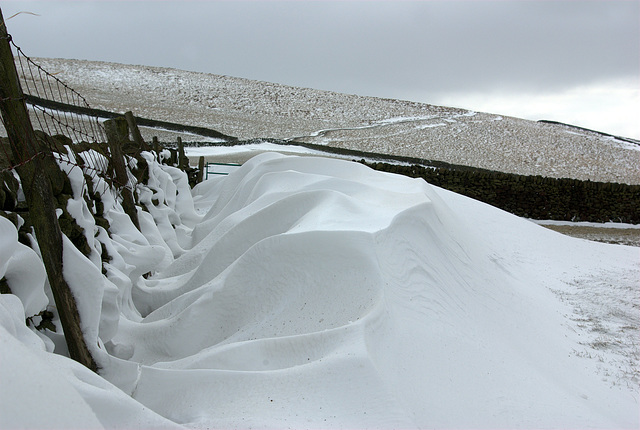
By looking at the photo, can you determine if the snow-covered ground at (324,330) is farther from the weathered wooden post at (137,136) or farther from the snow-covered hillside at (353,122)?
the snow-covered hillside at (353,122)

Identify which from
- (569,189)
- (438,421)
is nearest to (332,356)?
(438,421)

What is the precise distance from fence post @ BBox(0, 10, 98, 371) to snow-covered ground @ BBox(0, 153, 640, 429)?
92 millimetres

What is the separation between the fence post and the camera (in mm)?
3010

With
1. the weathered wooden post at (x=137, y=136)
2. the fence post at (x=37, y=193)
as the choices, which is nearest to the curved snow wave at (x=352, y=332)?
the fence post at (x=37, y=193)

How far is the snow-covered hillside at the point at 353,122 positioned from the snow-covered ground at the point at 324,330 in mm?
23386

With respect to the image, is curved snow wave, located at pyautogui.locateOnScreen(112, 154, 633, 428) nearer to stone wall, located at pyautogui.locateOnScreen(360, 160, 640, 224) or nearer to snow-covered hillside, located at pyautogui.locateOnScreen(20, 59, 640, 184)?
stone wall, located at pyautogui.locateOnScreen(360, 160, 640, 224)

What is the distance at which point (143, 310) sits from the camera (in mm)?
5418

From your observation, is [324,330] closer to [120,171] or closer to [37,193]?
[37,193]

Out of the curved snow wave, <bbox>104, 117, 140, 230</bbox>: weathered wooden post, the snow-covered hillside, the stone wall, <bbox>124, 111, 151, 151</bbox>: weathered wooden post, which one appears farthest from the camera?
the snow-covered hillside

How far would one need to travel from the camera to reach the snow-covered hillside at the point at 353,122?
30109 millimetres

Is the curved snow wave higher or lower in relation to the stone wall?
lower

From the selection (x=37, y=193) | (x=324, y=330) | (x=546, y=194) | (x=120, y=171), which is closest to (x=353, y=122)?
(x=546, y=194)

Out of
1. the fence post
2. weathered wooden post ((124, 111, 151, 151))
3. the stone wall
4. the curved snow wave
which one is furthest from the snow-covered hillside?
the fence post

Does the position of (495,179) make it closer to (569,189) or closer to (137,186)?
(569,189)
